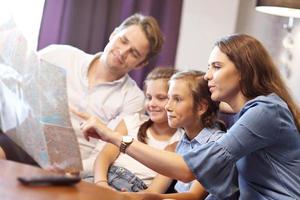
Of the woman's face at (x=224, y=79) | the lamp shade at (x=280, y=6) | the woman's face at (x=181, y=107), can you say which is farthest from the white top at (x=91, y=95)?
the lamp shade at (x=280, y=6)

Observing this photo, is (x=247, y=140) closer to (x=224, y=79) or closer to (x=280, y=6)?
(x=224, y=79)

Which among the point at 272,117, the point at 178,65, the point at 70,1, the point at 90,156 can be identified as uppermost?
the point at 70,1

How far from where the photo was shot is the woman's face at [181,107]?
169 centimetres

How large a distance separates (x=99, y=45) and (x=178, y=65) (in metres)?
0.57

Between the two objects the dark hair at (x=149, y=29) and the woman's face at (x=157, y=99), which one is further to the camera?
the dark hair at (x=149, y=29)

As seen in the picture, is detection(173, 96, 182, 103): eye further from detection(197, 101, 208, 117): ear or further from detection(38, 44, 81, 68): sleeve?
detection(38, 44, 81, 68): sleeve

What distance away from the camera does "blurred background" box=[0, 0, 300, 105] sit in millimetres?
2379

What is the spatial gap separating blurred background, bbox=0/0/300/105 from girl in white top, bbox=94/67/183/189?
67 cm

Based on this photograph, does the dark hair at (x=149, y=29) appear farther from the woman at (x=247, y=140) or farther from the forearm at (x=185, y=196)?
the forearm at (x=185, y=196)

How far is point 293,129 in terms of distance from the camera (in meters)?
1.30

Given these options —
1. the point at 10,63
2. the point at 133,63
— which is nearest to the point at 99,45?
the point at 133,63

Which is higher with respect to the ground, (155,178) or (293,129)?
(293,129)

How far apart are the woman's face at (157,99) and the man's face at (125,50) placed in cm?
15

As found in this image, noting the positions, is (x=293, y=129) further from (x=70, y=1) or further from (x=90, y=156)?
(x=70, y=1)
